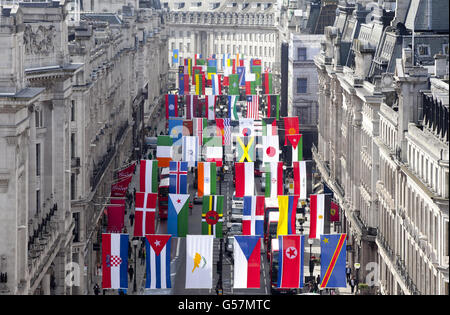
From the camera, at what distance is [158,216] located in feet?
385

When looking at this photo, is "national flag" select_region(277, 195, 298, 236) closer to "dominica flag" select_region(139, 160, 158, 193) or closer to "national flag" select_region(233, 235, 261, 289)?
"national flag" select_region(233, 235, 261, 289)

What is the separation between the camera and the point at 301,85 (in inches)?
6191

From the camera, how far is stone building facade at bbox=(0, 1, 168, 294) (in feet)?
209

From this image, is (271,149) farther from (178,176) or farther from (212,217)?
(212,217)

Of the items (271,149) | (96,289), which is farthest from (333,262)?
(271,149)

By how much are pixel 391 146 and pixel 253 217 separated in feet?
33.2

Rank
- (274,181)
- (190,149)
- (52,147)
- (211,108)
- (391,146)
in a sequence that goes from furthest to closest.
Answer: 1. (211,108)
2. (190,149)
3. (274,181)
4. (391,146)
5. (52,147)

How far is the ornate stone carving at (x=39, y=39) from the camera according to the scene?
243 ft

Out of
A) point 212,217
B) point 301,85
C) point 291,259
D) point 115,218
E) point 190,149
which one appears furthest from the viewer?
point 301,85

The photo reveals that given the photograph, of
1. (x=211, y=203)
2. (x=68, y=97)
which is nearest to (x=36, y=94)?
(x=68, y=97)

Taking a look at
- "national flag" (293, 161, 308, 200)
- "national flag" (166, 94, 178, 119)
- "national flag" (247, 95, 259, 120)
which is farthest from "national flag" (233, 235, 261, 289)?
"national flag" (166, 94, 178, 119)

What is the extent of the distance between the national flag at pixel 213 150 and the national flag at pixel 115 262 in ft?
127
